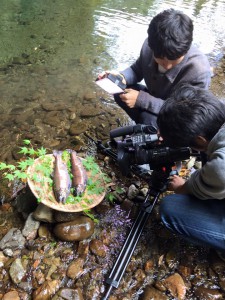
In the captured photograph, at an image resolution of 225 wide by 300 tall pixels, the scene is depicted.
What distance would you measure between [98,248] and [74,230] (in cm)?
29

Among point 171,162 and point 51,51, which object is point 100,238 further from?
point 51,51

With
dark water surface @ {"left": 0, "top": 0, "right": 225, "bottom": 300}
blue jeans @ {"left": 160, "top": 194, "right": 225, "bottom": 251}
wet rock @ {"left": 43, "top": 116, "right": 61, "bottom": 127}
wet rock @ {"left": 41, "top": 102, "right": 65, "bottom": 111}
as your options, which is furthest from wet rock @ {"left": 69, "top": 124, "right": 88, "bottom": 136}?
blue jeans @ {"left": 160, "top": 194, "right": 225, "bottom": 251}

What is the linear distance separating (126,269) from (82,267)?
41 cm

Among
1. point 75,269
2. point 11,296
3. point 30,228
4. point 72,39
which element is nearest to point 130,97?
point 30,228

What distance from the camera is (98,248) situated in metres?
2.77

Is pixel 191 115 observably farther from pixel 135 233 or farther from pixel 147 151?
pixel 135 233

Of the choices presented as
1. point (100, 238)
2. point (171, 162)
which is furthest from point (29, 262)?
point (171, 162)

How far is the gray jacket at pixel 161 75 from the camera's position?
298cm

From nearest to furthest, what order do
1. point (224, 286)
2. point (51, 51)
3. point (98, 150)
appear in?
point (224, 286) < point (98, 150) < point (51, 51)

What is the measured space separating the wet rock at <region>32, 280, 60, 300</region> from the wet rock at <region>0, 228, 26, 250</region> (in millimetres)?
496

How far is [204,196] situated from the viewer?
2.24 metres

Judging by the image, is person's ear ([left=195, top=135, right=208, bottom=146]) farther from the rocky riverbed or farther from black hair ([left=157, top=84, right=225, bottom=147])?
the rocky riverbed

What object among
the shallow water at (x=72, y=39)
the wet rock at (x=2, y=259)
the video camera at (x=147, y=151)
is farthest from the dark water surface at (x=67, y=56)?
the video camera at (x=147, y=151)

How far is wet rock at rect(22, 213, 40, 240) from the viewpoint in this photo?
2.82m
